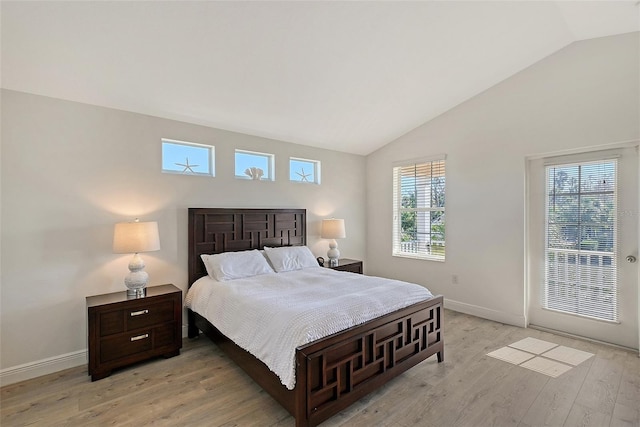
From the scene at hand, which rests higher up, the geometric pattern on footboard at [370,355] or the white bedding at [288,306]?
the white bedding at [288,306]

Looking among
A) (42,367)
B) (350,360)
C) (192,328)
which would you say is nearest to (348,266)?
(192,328)

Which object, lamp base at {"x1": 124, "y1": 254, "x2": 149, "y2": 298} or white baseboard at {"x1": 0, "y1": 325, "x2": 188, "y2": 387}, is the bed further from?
white baseboard at {"x1": 0, "y1": 325, "x2": 188, "y2": 387}

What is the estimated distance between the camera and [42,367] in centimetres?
264

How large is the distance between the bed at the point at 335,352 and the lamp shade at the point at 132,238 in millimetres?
634

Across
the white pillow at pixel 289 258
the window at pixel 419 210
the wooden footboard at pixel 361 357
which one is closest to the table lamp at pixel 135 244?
the white pillow at pixel 289 258

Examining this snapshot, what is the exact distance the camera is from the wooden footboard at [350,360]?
1879mm

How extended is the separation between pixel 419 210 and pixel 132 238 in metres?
3.83

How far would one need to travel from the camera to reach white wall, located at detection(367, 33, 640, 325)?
3.08 meters

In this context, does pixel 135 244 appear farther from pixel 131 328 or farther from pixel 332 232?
pixel 332 232

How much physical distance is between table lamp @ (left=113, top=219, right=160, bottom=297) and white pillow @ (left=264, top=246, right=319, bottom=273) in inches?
52.9

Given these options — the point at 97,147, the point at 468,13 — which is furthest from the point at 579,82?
the point at 97,147

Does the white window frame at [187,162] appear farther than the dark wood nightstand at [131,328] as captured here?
Yes

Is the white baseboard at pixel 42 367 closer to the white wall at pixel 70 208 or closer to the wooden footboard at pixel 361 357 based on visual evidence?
the white wall at pixel 70 208

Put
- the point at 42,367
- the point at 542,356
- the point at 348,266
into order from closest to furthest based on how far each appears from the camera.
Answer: the point at 42,367
the point at 542,356
the point at 348,266
